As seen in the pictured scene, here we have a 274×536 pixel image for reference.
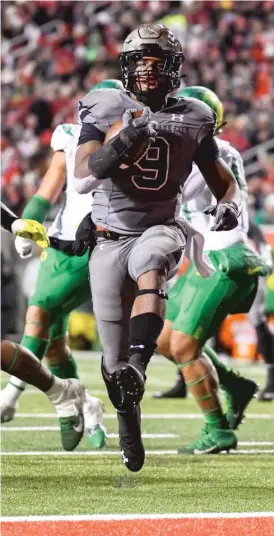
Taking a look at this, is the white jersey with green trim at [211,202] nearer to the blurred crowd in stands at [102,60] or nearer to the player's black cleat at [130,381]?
the player's black cleat at [130,381]

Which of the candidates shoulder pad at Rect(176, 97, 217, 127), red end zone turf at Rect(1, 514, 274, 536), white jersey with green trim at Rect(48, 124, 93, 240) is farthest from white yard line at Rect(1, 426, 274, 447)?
red end zone turf at Rect(1, 514, 274, 536)

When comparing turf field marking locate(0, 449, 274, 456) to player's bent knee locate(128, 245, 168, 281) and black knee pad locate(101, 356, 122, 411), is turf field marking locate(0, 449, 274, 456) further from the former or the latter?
player's bent knee locate(128, 245, 168, 281)

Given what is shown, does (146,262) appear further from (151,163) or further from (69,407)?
(69,407)

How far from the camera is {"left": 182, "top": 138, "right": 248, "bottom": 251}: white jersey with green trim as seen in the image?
19.0ft

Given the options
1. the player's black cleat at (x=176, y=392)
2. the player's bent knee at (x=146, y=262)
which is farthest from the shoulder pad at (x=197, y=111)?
the player's black cleat at (x=176, y=392)

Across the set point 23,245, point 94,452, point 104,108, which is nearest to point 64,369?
point 94,452

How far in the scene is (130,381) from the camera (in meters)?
4.25

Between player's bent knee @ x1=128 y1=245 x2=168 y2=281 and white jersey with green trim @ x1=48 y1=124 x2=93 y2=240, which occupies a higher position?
player's bent knee @ x1=128 y1=245 x2=168 y2=281

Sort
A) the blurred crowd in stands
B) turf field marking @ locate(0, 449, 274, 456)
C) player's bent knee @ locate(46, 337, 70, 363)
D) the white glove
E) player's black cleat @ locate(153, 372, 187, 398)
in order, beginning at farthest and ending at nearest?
the blurred crowd in stands → player's black cleat @ locate(153, 372, 187, 398) → player's bent knee @ locate(46, 337, 70, 363) → turf field marking @ locate(0, 449, 274, 456) → the white glove

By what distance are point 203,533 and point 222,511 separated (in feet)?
1.38

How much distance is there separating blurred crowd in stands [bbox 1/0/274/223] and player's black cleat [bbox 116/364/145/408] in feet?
35.3

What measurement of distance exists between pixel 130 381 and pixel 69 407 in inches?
56.9

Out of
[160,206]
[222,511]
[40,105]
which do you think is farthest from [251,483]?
[40,105]

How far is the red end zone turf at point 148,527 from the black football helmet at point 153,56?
1676mm
